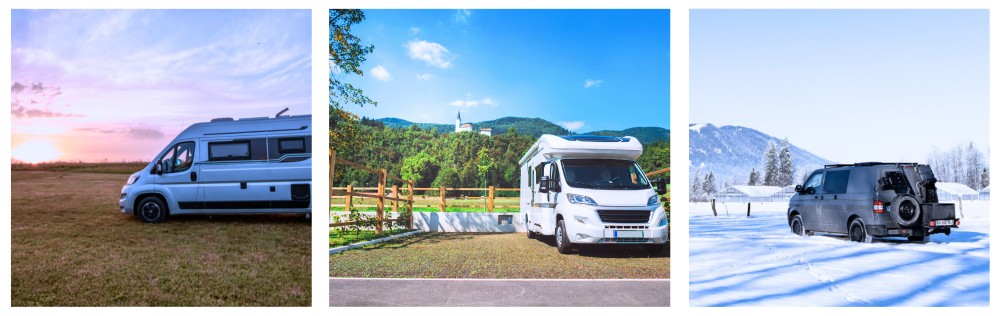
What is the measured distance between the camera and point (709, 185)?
33750 mm

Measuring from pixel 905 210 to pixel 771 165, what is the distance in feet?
83.6

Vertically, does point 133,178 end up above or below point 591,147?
below

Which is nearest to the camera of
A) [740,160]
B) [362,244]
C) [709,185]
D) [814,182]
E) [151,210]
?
[362,244]

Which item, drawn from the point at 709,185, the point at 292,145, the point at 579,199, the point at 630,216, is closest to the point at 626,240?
the point at 630,216

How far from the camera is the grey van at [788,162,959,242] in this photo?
29.4 feet

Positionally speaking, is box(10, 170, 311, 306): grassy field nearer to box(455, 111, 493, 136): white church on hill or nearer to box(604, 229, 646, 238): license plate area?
box(455, 111, 493, 136): white church on hill

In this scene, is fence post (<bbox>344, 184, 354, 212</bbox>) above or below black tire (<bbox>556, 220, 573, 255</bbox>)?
above

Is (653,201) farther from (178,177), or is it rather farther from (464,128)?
(178,177)

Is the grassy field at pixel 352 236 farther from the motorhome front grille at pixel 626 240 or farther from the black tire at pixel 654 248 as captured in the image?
the black tire at pixel 654 248

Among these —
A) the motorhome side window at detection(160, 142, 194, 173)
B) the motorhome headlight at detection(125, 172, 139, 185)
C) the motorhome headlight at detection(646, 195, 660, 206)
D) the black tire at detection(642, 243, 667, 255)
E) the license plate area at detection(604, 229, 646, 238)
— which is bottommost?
the black tire at detection(642, 243, 667, 255)

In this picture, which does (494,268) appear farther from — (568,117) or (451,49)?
(451,49)

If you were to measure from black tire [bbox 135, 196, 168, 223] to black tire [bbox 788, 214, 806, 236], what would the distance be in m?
9.00

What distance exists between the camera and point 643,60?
6625 millimetres

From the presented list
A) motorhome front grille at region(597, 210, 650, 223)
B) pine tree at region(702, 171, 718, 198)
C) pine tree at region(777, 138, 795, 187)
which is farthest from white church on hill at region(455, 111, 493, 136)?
pine tree at region(702, 171, 718, 198)
